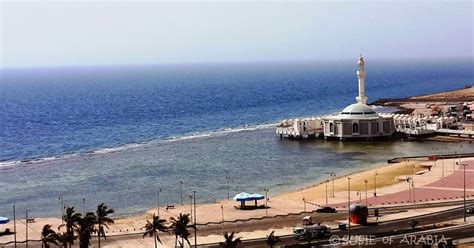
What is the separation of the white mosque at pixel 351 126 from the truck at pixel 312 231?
80114 millimetres

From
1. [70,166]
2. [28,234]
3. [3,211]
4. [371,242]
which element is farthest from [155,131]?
[371,242]

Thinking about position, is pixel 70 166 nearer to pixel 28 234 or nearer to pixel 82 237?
pixel 28 234

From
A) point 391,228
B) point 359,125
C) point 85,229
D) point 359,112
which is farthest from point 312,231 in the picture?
point 359,112

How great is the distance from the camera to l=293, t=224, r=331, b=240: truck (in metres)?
60.7

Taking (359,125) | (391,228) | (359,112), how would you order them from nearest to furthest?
(391,228) → (359,125) → (359,112)

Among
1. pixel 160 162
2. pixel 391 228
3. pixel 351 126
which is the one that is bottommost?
pixel 391 228

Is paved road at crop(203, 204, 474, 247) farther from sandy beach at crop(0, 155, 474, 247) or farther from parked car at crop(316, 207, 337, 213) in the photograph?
parked car at crop(316, 207, 337, 213)

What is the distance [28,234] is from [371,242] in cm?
3109

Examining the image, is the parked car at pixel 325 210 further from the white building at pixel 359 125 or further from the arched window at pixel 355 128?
the arched window at pixel 355 128

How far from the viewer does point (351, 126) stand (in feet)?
465

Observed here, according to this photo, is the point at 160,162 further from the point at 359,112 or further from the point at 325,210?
the point at 325,210

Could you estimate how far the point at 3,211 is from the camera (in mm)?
85625

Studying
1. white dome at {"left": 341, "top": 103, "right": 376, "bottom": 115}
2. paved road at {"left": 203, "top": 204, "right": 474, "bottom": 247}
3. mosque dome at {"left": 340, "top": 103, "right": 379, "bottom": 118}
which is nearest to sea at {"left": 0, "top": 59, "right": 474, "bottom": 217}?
mosque dome at {"left": 340, "top": 103, "right": 379, "bottom": 118}

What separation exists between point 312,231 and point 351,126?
3241 inches
